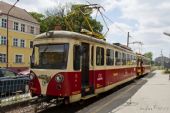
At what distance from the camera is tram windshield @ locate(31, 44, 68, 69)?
43.3ft

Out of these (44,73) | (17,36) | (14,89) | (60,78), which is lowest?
(14,89)

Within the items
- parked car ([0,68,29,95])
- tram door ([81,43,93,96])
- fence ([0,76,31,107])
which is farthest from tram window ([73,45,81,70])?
parked car ([0,68,29,95])

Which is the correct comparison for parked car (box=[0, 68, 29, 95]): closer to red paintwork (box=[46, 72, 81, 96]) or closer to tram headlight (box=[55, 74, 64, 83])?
red paintwork (box=[46, 72, 81, 96])

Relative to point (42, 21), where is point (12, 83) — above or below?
below

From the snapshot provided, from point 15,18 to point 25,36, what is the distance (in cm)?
469

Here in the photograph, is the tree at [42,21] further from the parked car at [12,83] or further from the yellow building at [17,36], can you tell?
the parked car at [12,83]

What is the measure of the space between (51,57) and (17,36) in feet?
151

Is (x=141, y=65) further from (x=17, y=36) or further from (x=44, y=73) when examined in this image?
(x=44, y=73)

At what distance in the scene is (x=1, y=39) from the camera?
178 feet

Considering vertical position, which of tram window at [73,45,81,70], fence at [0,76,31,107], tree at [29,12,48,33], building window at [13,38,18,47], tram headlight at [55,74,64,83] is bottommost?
fence at [0,76,31,107]

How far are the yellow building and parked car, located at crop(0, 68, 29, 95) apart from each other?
35.5 m

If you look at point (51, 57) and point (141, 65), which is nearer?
point (51, 57)

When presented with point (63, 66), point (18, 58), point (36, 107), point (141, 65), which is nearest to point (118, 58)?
point (63, 66)

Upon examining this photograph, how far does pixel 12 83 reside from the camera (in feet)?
56.5
